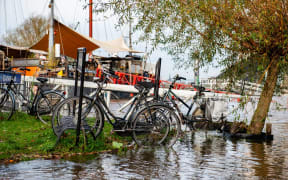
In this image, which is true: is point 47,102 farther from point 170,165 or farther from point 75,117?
point 170,165

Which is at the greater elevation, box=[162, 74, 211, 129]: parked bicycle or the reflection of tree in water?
box=[162, 74, 211, 129]: parked bicycle

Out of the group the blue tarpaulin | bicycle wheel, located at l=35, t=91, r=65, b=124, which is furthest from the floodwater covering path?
the blue tarpaulin

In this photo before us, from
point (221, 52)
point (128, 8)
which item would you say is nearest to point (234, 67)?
point (221, 52)

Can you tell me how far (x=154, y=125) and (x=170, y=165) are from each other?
1.35 m

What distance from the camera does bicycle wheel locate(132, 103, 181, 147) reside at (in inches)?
243

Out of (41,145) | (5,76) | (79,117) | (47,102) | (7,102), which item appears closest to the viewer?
(79,117)

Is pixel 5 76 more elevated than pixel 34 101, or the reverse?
pixel 5 76

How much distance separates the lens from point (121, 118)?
6305mm

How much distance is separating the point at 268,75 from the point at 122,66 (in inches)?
980

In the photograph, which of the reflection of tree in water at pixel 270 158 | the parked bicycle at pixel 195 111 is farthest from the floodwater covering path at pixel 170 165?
the parked bicycle at pixel 195 111

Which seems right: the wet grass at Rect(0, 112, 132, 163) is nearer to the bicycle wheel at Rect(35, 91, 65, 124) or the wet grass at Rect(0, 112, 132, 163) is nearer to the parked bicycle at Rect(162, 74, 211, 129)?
the bicycle wheel at Rect(35, 91, 65, 124)

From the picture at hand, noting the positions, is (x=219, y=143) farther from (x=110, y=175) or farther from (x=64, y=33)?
(x=64, y=33)

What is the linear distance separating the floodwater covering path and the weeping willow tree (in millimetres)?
1837

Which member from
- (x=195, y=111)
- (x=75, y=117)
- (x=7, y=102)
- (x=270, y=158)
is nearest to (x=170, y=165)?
(x=75, y=117)
